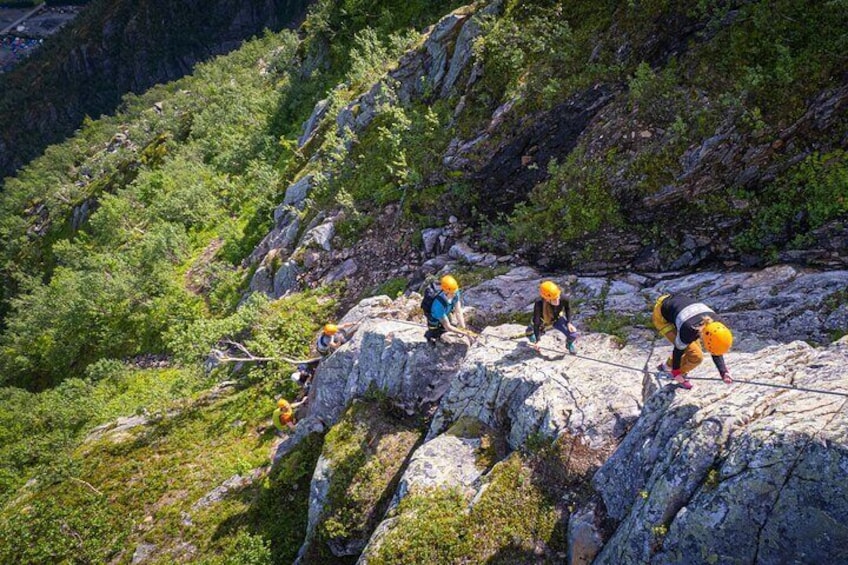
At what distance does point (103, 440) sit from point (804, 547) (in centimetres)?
2051

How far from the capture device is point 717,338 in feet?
20.5

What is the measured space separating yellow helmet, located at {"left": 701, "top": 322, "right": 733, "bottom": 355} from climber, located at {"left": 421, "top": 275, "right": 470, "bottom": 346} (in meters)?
4.67

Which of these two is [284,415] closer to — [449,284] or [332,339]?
[332,339]

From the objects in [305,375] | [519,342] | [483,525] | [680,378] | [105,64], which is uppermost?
[105,64]

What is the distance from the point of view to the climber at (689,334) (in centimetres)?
631


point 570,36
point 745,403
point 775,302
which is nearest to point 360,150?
point 570,36

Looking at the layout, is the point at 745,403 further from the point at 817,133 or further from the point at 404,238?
the point at 404,238

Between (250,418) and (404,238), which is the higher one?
(404,238)

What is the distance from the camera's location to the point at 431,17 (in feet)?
88.0

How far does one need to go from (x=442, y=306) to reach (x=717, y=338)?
519 centimetres

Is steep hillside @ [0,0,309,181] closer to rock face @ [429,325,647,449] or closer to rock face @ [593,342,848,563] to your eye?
rock face @ [429,325,647,449]

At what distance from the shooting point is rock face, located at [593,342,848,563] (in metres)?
4.50

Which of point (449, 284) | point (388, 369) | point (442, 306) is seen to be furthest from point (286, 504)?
point (449, 284)

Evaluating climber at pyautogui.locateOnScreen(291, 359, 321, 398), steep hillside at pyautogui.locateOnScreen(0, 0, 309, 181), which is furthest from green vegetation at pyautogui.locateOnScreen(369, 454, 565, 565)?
steep hillside at pyautogui.locateOnScreen(0, 0, 309, 181)
